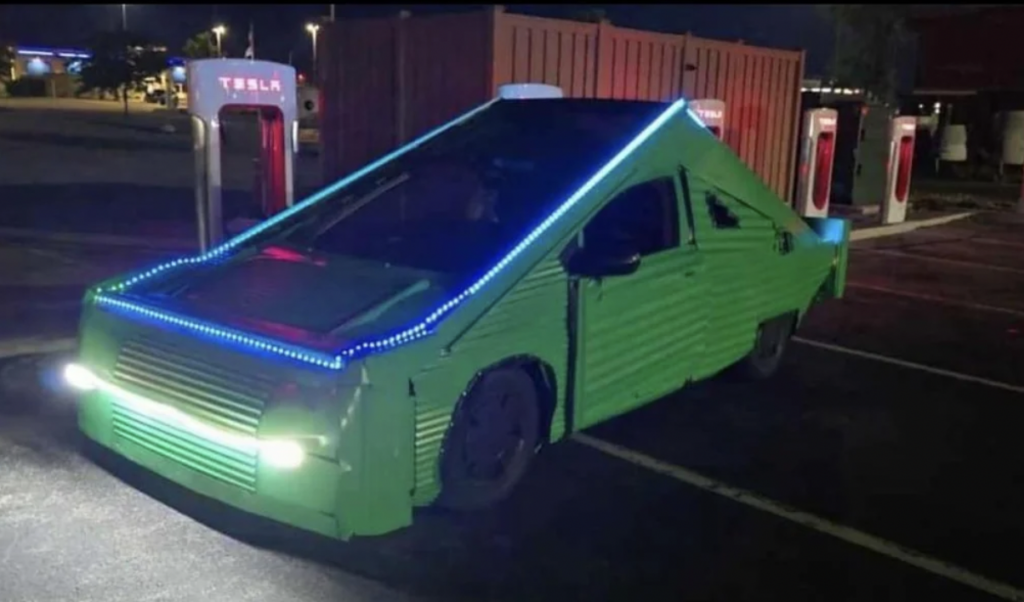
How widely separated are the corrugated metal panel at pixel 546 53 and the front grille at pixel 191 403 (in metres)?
7.24

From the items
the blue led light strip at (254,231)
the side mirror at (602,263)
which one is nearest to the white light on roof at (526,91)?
the blue led light strip at (254,231)

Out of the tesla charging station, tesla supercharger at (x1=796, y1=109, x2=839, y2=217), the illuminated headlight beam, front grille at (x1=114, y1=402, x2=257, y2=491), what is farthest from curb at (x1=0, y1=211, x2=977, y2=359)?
the tesla charging station

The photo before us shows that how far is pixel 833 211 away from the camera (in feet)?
57.9

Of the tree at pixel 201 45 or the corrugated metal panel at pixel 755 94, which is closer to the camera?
the corrugated metal panel at pixel 755 94

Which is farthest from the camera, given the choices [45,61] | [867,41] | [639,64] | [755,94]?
[867,41]

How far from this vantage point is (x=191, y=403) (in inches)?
156

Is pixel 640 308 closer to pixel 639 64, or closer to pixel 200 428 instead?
pixel 200 428

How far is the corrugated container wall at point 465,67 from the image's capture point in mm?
11000

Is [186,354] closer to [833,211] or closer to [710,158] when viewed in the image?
[710,158]

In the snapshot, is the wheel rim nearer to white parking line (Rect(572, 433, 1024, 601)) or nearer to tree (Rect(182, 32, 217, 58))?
white parking line (Rect(572, 433, 1024, 601))

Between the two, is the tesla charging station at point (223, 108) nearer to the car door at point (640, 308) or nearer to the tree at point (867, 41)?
the car door at point (640, 308)

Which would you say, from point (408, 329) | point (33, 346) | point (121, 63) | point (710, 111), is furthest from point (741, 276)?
point (121, 63)

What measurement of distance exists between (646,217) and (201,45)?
57.7 metres

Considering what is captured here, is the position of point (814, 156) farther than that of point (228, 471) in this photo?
Yes
